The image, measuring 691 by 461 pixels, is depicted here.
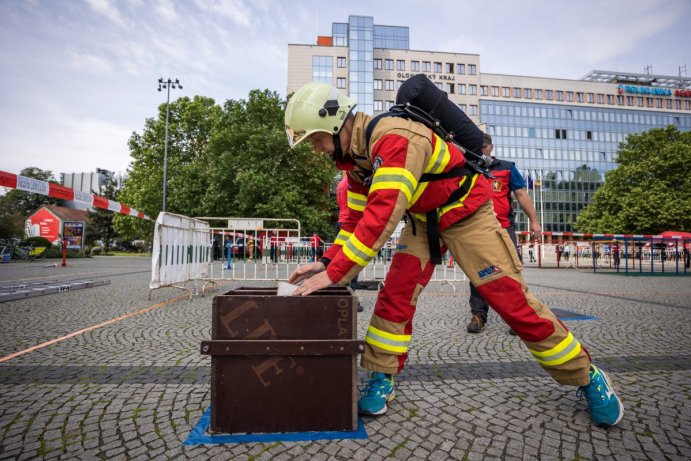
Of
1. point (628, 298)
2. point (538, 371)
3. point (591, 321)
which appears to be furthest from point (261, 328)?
point (628, 298)

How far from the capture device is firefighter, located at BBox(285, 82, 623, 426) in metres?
1.80

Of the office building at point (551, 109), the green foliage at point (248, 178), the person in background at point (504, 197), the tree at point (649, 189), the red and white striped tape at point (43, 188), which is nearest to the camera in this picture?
the person in background at point (504, 197)

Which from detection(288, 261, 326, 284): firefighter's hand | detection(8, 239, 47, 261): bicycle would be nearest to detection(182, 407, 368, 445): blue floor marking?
detection(288, 261, 326, 284): firefighter's hand

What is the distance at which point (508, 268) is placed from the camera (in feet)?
6.68

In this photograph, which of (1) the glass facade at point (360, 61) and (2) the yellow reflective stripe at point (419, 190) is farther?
(1) the glass facade at point (360, 61)

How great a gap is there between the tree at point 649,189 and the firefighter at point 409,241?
126ft

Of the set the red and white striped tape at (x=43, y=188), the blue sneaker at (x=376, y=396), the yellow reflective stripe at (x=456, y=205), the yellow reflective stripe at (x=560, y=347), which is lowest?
the blue sneaker at (x=376, y=396)

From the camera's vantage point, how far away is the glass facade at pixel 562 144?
220ft

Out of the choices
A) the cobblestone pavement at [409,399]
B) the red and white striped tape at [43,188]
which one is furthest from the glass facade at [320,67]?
the cobblestone pavement at [409,399]

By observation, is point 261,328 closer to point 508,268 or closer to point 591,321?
point 508,268

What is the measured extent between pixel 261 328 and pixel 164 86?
35283 mm

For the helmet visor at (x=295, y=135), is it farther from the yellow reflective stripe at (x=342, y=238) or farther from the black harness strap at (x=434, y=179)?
the yellow reflective stripe at (x=342, y=238)

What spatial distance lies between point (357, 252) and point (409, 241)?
627 millimetres

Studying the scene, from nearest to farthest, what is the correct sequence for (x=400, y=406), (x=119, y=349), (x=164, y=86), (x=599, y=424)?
(x=599, y=424) → (x=400, y=406) → (x=119, y=349) → (x=164, y=86)
